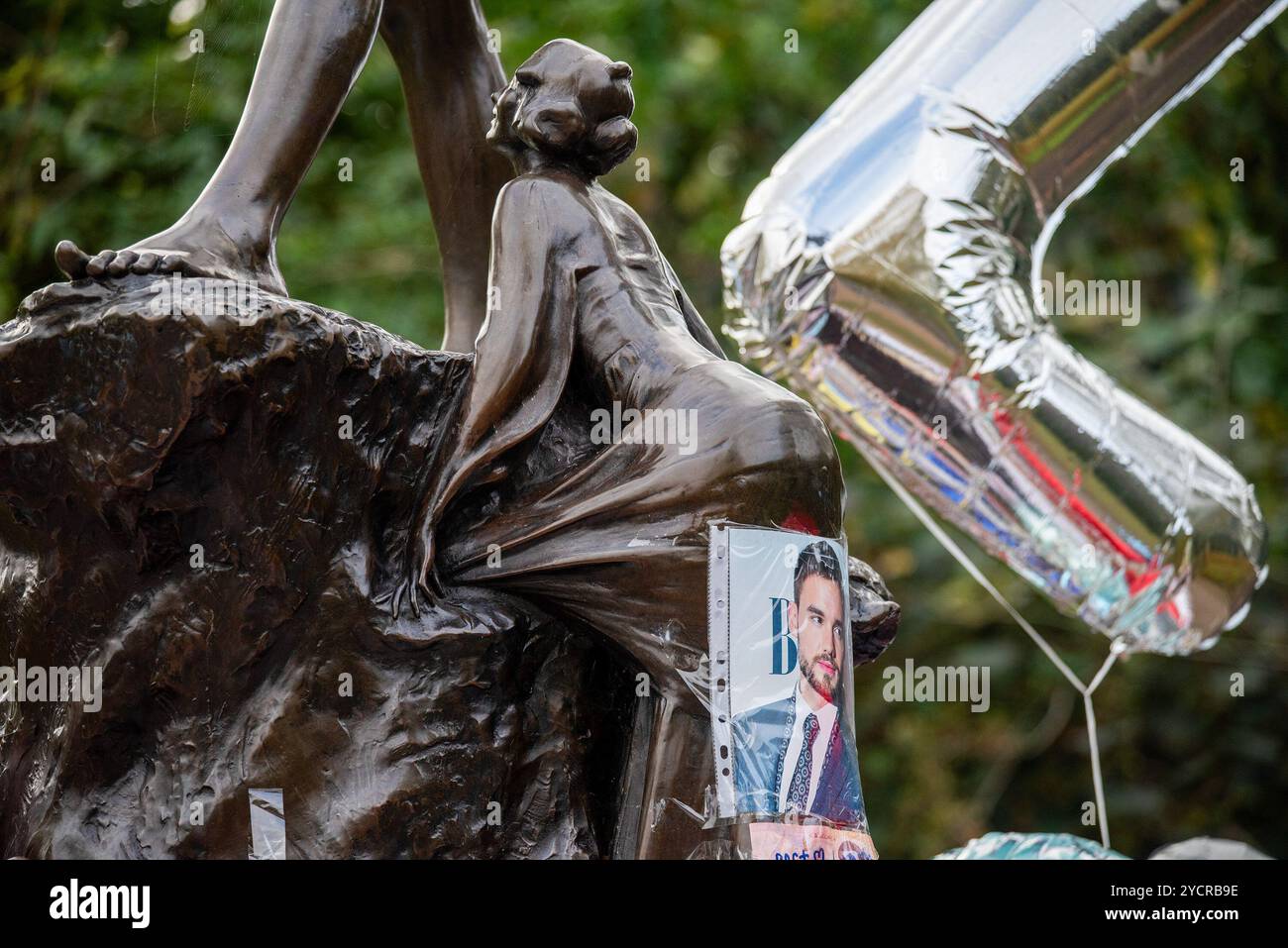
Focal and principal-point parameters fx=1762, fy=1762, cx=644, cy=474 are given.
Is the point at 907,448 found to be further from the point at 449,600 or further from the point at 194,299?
the point at 194,299

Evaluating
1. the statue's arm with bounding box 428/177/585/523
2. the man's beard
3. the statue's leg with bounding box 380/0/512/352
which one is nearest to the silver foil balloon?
the statue's leg with bounding box 380/0/512/352

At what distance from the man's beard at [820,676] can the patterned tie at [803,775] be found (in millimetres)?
35

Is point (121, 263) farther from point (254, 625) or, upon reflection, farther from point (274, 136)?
point (254, 625)

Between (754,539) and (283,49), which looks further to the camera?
(283,49)

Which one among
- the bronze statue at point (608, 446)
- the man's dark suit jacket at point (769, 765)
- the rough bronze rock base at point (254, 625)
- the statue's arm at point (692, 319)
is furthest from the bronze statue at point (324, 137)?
the man's dark suit jacket at point (769, 765)

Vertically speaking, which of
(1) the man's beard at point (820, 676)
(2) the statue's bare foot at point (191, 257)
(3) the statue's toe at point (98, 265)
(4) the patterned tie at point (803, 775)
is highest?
(2) the statue's bare foot at point (191, 257)

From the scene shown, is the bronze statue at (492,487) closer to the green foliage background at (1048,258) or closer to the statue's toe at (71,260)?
the statue's toe at (71,260)

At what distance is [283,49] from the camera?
228 centimetres

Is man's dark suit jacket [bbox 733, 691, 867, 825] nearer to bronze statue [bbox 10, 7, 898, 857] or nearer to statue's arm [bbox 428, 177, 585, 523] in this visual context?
bronze statue [bbox 10, 7, 898, 857]

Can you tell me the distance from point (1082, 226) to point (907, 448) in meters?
3.21

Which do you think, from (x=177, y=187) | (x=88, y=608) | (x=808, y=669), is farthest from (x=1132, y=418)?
(x=177, y=187)

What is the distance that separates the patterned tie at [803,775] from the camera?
6.54 feet
